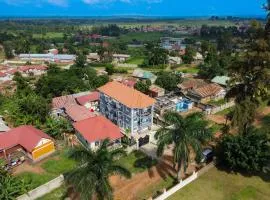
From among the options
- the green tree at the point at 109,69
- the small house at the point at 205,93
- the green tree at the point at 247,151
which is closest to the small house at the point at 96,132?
the green tree at the point at 247,151

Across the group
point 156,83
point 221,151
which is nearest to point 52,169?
point 221,151

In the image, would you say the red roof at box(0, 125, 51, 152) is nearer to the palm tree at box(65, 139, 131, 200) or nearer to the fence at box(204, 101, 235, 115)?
the palm tree at box(65, 139, 131, 200)

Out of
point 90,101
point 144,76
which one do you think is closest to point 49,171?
point 90,101

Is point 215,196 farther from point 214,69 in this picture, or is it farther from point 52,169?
point 214,69

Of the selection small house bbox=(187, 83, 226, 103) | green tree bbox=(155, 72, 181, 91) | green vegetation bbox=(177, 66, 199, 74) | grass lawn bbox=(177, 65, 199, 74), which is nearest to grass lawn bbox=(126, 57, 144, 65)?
grass lawn bbox=(177, 65, 199, 74)

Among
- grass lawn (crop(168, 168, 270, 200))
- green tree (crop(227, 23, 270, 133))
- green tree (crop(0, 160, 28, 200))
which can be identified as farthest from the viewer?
green tree (crop(227, 23, 270, 133))
